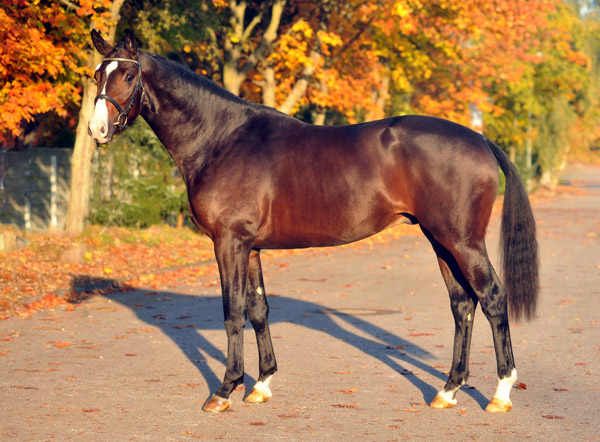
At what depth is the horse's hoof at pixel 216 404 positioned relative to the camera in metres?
6.16

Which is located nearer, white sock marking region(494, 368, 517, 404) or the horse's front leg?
white sock marking region(494, 368, 517, 404)

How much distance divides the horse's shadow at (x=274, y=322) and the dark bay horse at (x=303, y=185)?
76 cm

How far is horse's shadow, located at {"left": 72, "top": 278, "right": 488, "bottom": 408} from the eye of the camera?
754 cm

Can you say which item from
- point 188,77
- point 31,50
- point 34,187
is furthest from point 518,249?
point 34,187

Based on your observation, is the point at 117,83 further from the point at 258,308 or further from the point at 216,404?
the point at 216,404

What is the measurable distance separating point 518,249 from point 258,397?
8.07 ft

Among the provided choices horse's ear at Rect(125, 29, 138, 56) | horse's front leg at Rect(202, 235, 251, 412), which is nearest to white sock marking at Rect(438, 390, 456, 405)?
horse's front leg at Rect(202, 235, 251, 412)

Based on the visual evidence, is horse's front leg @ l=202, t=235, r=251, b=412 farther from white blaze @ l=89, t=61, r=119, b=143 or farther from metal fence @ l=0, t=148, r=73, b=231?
metal fence @ l=0, t=148, r=73, b=231

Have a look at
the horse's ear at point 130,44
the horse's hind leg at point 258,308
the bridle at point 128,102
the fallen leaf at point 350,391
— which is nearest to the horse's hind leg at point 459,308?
the fallen leaf at point 350,391

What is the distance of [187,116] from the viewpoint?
6.78 meters

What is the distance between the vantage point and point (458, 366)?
6.58 m

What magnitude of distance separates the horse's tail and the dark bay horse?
15mm

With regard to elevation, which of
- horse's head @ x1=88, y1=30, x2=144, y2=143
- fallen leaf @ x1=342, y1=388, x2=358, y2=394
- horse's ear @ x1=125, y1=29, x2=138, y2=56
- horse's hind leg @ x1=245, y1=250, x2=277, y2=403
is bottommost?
fallen leaf @ x1=342, y1=388, x2=358, y2=394

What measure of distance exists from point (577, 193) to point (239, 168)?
45455 mm
